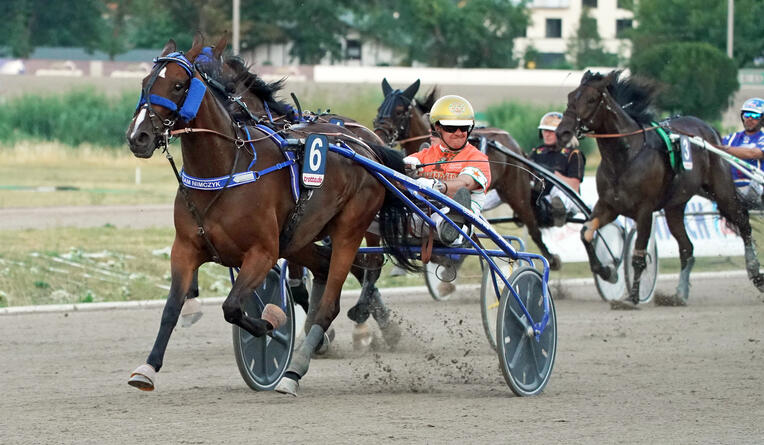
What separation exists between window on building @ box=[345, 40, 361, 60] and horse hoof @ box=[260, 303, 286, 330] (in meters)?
48.5

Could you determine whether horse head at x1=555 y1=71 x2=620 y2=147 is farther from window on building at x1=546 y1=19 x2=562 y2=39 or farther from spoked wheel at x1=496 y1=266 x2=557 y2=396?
window on building at x1=546 y1=19 x2=562 y2=39

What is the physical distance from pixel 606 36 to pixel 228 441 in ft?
209

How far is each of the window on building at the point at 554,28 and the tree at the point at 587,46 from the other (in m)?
8.17

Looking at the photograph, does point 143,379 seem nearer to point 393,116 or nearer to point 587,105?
point 393,116

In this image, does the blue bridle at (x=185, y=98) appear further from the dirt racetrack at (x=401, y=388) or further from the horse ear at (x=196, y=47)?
the dirt racetrack at (x=401, y=388)

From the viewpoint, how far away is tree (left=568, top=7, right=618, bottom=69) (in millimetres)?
57344

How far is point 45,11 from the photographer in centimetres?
4825

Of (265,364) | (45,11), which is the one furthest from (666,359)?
(45,11)

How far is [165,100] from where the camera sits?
5.72 meters

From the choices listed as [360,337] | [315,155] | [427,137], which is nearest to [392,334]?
[360,337]

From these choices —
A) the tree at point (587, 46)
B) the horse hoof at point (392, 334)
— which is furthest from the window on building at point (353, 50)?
the horse hoof at point (392, 334)

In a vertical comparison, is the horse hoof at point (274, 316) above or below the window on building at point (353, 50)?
below

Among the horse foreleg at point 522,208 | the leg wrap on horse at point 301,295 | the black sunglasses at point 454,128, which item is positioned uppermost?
the black sunglasses at point 454,128

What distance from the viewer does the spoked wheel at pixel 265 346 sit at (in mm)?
6457
